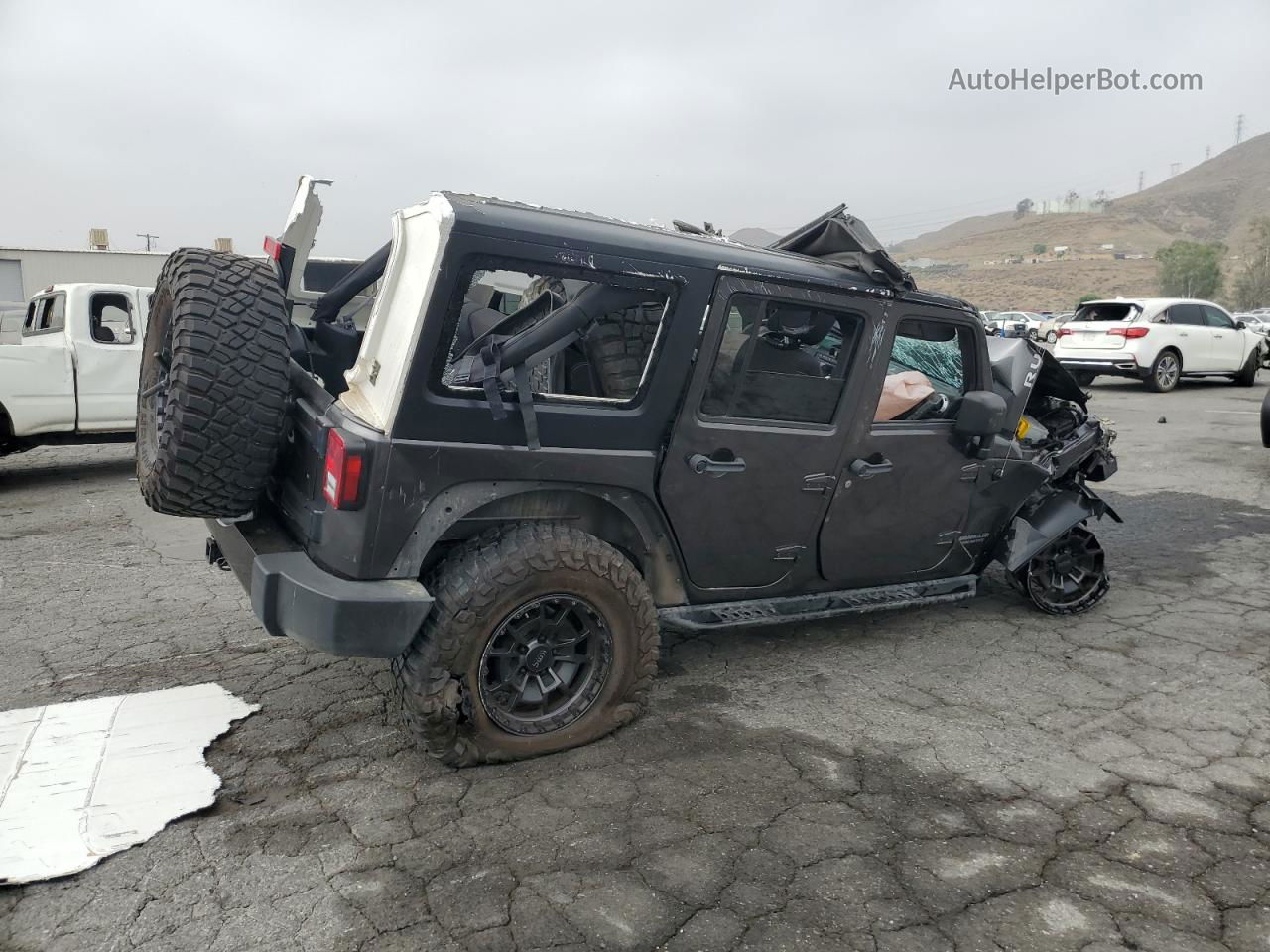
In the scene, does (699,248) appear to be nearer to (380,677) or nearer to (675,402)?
(675,402)

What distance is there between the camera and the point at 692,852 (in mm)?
2801

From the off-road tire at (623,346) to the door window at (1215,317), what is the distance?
16.6 metres

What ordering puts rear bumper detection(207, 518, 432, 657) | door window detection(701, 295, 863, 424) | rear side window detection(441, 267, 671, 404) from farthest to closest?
door window detection(701, 295, 863, 424), rear side window detection(441, 267, 671, 404), rear bumper detection(207, 518, 432, 657)

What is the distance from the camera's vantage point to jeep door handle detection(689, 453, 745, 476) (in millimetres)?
3586

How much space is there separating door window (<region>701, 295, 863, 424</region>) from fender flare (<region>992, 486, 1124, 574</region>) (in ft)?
5.04

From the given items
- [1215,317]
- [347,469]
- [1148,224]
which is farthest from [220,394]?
[1148,224]

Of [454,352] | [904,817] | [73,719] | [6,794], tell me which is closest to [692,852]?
[904,817]

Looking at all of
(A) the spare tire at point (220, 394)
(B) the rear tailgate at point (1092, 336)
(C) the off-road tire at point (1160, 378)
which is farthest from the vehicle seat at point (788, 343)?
(C) the off-road tire at point (1160, 378)

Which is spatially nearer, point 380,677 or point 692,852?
point 692,852

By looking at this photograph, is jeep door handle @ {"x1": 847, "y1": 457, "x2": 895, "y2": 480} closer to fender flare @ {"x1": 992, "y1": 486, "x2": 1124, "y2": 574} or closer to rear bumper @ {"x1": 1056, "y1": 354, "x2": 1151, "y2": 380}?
fender flare @ {"x1": 992, "y1": 486, "x2": 1124, "y2": 574}

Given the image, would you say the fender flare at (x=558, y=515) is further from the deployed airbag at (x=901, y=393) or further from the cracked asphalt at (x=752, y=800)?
the deployed airbag at (x=901, y=393)

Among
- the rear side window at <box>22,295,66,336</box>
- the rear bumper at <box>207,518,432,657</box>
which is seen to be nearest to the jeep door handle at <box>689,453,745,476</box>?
the rear bumper at <box>207,518,432,657</box>

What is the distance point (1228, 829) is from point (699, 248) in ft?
8.84

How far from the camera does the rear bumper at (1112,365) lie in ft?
51.5
